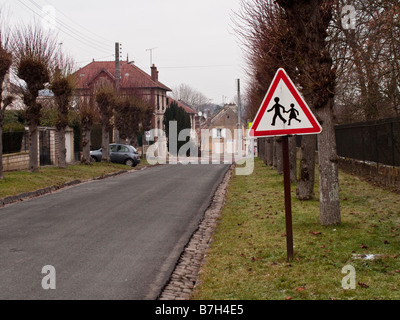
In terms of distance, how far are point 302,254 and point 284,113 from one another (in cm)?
210

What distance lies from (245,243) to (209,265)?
1513 millimetres

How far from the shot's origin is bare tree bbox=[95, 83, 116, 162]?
35250 mm

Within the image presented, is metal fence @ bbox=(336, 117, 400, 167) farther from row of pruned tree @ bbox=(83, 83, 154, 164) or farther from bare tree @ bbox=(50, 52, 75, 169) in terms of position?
row of pruned tree @ bbox=(83, 83, 154, 164)

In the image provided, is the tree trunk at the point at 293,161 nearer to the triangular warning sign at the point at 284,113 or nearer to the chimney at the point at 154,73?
the triangular warning sign at the point at 284,113

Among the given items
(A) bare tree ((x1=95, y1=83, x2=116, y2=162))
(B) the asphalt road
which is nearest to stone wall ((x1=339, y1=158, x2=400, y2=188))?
(B) the asphalt road

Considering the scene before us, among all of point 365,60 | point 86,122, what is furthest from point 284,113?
point 86,122

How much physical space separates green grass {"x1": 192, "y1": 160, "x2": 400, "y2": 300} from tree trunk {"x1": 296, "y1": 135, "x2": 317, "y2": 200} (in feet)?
2.55

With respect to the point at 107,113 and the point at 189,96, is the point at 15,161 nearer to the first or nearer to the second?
the point at 107,113

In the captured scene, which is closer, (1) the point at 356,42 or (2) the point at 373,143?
(2) the point at 373,143

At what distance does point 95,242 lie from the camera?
9281 mm

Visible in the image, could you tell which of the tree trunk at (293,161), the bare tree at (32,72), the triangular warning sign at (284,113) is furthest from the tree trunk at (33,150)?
the triangular warning sign at (284,113)
